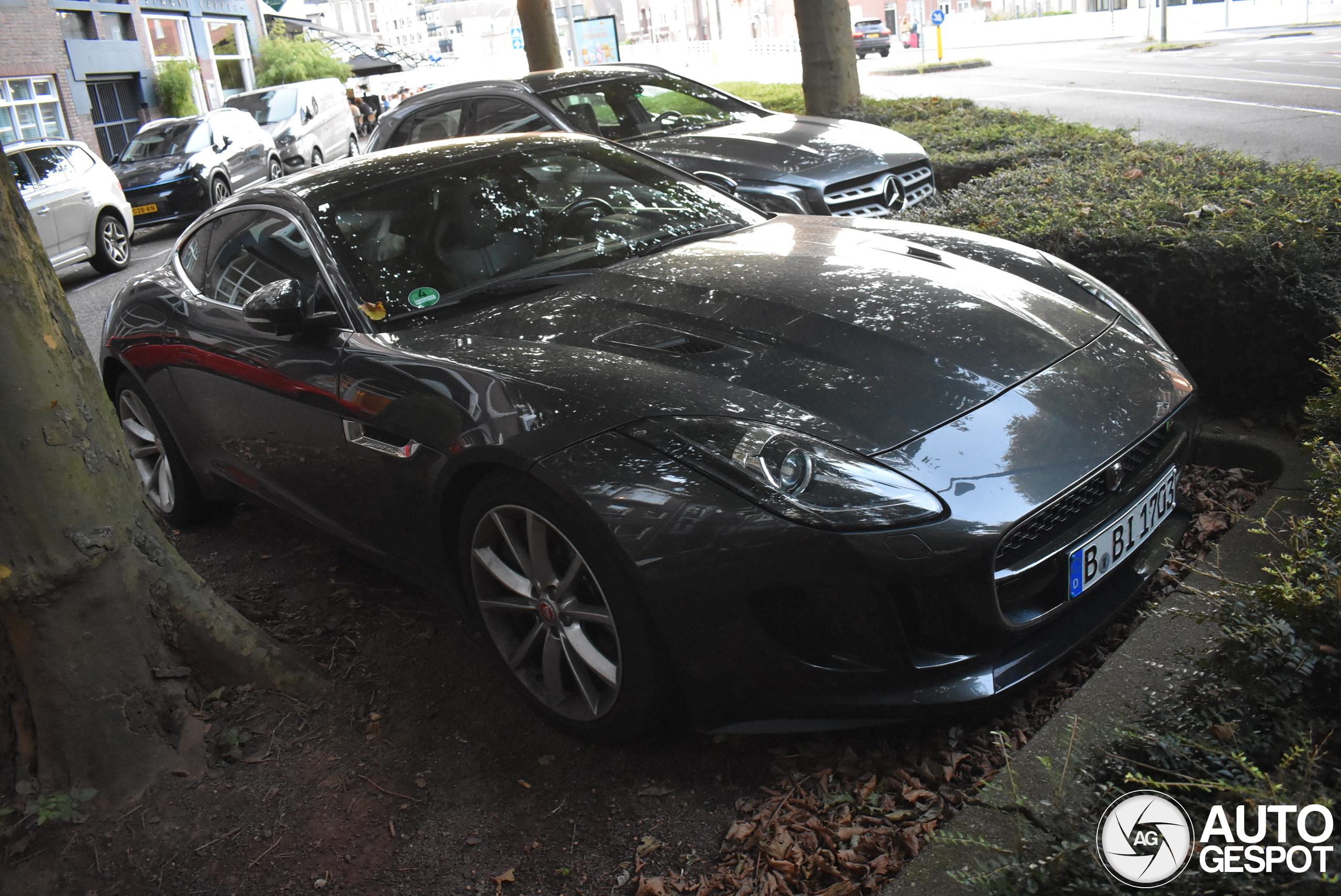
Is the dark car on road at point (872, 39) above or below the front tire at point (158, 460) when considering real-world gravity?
above

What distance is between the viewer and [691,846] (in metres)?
2.52

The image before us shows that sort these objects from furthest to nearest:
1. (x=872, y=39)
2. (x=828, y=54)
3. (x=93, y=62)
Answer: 1. (x=872, y=39)
2. (x=93, y=62)
3. (x=828, y=54)

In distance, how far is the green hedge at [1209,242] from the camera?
389cm

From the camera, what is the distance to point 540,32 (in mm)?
15859

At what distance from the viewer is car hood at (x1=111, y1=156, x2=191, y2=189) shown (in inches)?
631

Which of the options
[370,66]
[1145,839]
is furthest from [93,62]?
[1145,839]

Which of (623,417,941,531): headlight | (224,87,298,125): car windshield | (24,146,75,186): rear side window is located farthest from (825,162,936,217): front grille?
(224,87,298,125): car windshield

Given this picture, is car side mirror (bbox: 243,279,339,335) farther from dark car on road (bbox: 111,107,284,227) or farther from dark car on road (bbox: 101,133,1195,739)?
dark car on road (bbox: 111,107,284,227)

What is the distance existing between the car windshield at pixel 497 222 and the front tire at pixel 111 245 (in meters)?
10.9

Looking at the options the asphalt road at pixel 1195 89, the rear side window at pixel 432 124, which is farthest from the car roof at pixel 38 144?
the asphalt road at pixel 1195 89

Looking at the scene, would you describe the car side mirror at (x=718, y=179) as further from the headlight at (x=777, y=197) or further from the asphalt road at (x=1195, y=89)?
the asphalt road at (x=1195, y=89)

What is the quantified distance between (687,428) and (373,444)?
1.16m

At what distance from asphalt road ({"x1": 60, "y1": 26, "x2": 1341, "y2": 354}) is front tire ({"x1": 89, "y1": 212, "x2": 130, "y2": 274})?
154 mm

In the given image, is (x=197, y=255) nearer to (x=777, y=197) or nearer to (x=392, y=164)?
(x=392, y=164)
